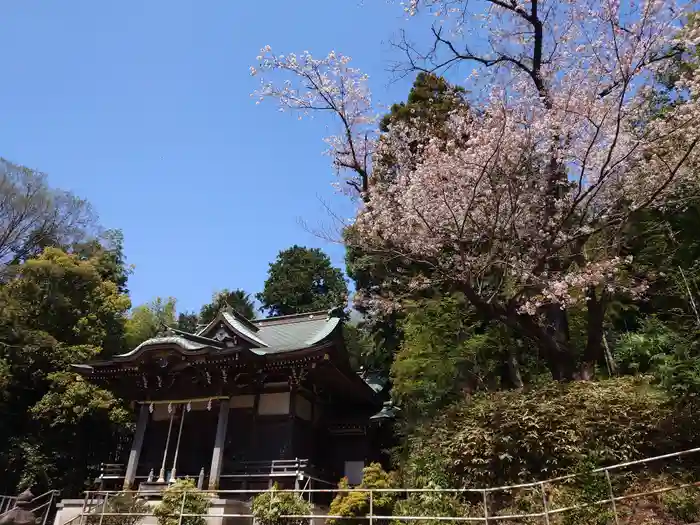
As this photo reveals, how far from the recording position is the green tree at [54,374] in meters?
17.0

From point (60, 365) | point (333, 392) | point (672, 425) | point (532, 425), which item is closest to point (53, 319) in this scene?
point (60, 365)

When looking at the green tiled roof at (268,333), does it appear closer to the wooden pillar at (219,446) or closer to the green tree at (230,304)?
the wooden pillar at (219,446)

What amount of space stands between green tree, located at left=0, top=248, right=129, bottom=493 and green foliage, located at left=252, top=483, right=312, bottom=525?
931 centimetres

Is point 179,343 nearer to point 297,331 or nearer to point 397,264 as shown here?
point 297,331

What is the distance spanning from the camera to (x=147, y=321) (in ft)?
96.8

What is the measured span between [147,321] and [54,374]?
38.8 ft

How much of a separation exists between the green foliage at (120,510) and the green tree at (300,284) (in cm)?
2011

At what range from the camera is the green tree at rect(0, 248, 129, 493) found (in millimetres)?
16984

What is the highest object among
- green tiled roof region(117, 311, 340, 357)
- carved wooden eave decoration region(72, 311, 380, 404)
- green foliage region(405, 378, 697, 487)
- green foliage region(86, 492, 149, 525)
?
green tiled roof region(117, 311, 340, 357)

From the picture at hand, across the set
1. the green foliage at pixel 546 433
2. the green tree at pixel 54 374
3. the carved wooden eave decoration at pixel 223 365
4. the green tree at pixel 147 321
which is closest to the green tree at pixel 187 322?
the green tree at pixel 147 321

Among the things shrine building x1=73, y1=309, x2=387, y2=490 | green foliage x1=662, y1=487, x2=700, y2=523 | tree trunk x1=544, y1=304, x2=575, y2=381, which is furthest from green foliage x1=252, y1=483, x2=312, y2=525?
green foliage x1=662, y1=487, x2=700, y2=523

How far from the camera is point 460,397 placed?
12.1m

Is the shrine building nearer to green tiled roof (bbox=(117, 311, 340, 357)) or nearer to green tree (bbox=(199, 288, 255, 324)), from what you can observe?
green tiled roof (bbox=(117, 311, 340, 357))

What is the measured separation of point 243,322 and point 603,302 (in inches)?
442
